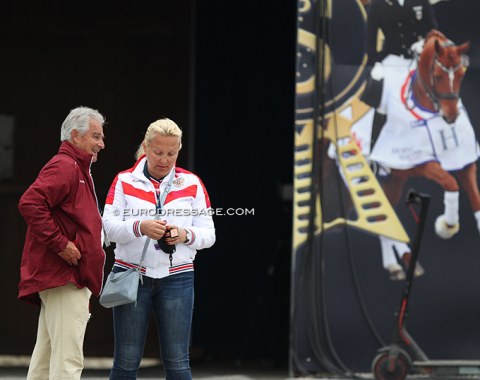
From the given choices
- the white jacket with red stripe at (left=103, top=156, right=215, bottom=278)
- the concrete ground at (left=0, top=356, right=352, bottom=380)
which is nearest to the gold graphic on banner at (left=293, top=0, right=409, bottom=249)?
the concrete ground at (left=0, top=356, right=352, bottom=380)

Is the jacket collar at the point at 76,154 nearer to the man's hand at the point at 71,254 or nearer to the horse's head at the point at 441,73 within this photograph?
the man's hand at the point at 71,254

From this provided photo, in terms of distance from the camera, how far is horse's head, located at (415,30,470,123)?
735 cm

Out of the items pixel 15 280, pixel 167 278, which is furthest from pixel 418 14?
pixel 15 280

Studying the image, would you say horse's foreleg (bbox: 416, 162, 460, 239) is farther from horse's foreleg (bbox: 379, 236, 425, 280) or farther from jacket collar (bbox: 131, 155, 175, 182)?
jacket collar (bbox: 131, 155, 175, 182)

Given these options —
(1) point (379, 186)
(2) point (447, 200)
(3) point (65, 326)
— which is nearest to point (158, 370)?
(1) point (379, 186)

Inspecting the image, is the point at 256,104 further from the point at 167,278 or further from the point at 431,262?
the point at 167,278

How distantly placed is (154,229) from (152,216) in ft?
0.58

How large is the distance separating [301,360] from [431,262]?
1.15m

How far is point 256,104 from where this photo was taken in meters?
9.07

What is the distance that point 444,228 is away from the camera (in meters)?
7.35

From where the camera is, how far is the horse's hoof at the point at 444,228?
7348mm

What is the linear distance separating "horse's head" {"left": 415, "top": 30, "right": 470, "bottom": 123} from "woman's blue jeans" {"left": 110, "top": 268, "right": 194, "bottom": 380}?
282 centimetres

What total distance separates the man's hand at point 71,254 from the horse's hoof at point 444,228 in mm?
3005

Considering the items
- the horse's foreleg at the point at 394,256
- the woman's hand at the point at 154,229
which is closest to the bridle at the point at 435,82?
the horse's foreleg at the point at 394,256
